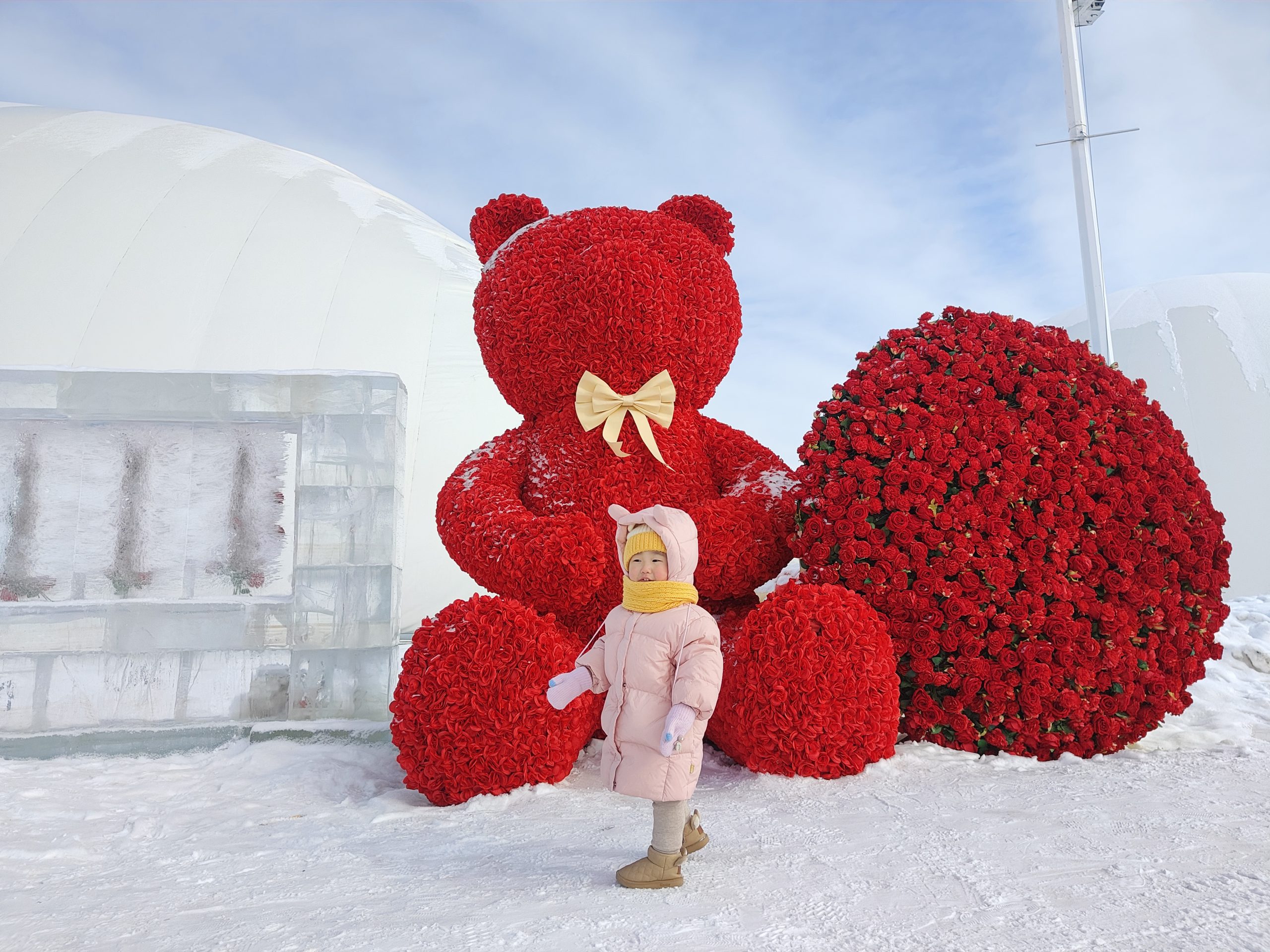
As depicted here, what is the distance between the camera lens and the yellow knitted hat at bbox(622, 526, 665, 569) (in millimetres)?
1754

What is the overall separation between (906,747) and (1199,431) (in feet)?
17.0

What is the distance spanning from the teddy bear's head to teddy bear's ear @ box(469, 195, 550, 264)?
0.34 feet

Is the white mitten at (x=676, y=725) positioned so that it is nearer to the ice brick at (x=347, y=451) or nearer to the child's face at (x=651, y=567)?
the child's face at (x=651, y=567)

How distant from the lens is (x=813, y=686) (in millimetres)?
2176

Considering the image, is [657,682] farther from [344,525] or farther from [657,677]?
[344,525]

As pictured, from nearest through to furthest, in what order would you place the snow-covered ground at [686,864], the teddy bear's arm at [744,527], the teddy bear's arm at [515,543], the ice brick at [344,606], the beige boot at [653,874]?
the snow-covered ground at [686,864] < the beige boot at [653,874] < the teddy bear's arm at [515,543] < the teddy bear's arm at [744,527] < the ice brick at [344,606]

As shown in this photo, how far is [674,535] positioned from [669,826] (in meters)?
0.55

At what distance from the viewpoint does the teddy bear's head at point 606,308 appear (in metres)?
2.54

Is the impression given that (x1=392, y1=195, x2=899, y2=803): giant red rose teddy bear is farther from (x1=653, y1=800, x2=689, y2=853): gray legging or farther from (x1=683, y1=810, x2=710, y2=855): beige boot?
(x1=653, y1=800, x2=689, y2=853): gray legging

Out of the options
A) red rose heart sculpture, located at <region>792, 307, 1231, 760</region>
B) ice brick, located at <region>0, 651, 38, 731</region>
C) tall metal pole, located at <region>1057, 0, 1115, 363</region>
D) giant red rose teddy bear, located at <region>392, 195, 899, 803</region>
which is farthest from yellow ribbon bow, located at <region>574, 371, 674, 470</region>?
tall metal pole, located at <region>1057, 0, 1115, 363</region>

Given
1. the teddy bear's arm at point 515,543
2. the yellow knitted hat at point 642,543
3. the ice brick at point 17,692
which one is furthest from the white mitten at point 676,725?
the ice brick at point 17,692

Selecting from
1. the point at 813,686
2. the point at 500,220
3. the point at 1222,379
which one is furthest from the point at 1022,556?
the point at 1222,379

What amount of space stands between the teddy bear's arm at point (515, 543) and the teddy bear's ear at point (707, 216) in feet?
3.47

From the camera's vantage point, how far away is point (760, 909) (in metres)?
1.43
